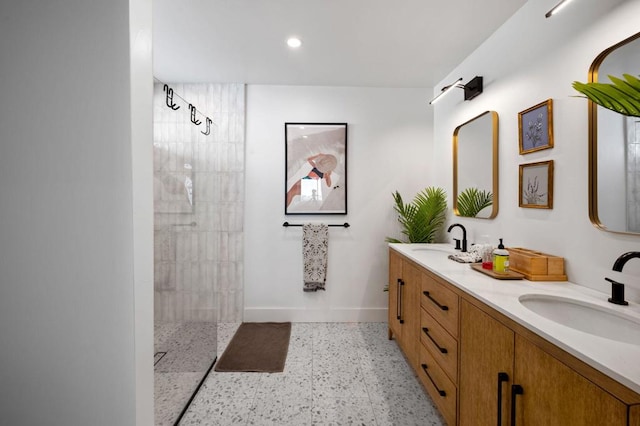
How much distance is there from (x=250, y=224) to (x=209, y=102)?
1.36 m

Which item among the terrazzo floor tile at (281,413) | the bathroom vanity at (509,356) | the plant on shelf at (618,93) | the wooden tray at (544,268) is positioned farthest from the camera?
the terrazzo floor tile at (281,413)

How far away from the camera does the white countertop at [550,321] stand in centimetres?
70

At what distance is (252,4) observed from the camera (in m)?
1.79

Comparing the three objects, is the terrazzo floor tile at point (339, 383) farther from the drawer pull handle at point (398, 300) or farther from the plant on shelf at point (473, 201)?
the plant on shelf at point (473, 201)

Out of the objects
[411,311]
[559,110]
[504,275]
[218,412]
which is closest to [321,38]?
[559,110]

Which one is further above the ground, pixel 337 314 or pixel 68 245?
pixel 68 245

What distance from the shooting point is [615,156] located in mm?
1212

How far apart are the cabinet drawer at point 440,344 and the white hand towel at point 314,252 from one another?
1305 mm

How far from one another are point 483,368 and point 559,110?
137 cm

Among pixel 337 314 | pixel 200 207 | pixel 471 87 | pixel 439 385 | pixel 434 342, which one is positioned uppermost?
pixel 471 87

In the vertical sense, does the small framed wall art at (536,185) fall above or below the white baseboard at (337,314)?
above

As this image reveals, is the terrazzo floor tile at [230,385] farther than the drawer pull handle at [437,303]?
Yes

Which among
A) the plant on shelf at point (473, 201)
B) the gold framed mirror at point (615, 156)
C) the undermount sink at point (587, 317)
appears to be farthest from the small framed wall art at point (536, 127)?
the undermount sink at point (587, 317)

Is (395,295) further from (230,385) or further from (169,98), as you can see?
(169,98)
